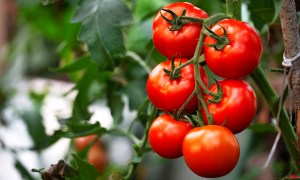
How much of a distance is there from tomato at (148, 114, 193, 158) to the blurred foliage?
0.48 feet

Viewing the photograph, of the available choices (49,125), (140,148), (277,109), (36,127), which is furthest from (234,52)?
(49,125)

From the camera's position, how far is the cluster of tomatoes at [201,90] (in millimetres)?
529

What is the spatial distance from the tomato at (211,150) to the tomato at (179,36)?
9cm

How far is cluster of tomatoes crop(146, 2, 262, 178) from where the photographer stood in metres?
0.53

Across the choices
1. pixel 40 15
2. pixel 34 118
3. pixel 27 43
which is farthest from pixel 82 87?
A: pixel 27 43

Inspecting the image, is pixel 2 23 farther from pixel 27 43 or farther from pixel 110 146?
pixel 110 146

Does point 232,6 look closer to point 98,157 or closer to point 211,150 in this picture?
point 211,150

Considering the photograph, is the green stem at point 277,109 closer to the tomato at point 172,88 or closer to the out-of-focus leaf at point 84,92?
the tomato at point 172,88

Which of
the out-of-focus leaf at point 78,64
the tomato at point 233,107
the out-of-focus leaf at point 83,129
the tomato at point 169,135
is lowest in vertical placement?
the out-of-focus leaf at point 83,129

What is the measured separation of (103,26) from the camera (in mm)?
750

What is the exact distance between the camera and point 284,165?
4.00 feet

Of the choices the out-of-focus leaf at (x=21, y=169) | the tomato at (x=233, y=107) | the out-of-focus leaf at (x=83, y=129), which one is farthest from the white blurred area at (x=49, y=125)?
the tomato at (x=233, y=107)

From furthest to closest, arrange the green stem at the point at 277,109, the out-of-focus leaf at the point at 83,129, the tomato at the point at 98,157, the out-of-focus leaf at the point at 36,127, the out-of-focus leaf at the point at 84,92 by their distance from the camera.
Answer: the tomato at the point at 98,157, the out-of-focus leaf at the point at 36,127, the out-of-focus leaf at the point at 84,92, the out-of-focus leaf at the point at 83,129, the green stem at the point at 277,109

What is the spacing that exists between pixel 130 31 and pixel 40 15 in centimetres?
63
